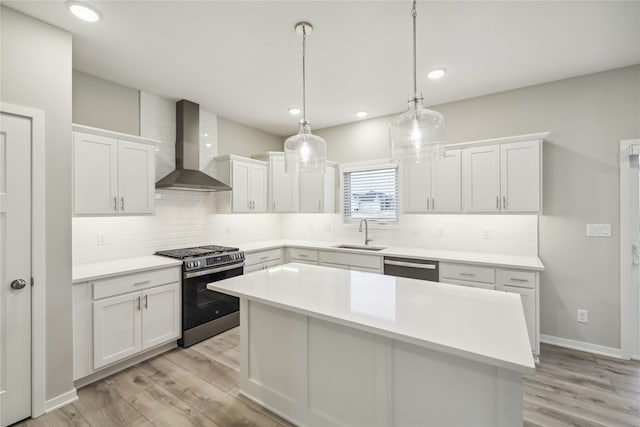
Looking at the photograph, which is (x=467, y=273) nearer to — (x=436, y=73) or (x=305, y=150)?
(x=436, y=73)

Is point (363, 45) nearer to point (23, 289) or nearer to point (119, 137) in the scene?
point (119, 137)

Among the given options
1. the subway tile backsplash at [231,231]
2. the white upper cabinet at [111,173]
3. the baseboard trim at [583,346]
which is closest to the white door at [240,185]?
the subway tile backsplash at [231,231]

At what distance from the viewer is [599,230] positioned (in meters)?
3.00

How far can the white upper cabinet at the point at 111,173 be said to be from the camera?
8.55 ft

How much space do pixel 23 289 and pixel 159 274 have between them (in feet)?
3.31

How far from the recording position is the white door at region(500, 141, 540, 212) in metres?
3.06

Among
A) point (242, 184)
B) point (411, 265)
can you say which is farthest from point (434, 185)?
point (242, 184)

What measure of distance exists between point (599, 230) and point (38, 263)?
4930 mm

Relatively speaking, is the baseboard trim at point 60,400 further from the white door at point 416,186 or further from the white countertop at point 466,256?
the white door at point 416,186

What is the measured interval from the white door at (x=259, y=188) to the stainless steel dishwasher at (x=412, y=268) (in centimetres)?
201

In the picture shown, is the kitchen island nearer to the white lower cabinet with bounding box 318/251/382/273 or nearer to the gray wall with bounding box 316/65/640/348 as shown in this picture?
the white lower cabinet with bounding box 318/251/382/273

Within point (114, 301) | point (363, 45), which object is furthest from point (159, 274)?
point (363, 45)

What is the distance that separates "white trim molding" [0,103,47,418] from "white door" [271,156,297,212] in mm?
2777

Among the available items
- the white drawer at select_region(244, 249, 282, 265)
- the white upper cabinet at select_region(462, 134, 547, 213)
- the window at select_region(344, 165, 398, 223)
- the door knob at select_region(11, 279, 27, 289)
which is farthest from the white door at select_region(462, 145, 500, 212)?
the door knob at select_region(11, 279, 27, 289)
